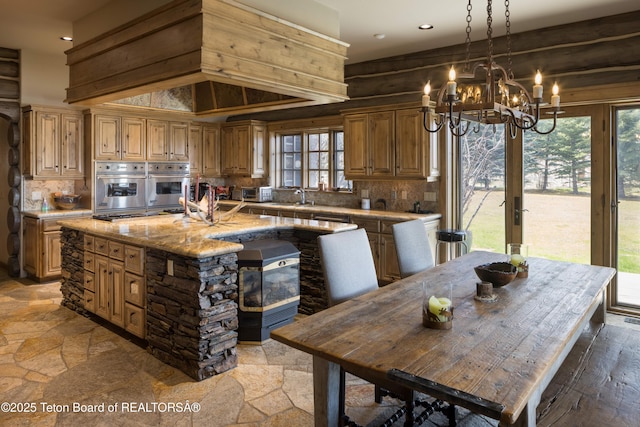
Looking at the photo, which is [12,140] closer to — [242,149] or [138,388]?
[242,149]

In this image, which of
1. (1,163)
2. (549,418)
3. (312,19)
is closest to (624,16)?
(312,19)

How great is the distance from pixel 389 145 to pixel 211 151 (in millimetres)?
3527

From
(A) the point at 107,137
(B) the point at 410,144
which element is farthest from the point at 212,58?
(A) the point at 107,137

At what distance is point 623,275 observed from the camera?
4602 mm

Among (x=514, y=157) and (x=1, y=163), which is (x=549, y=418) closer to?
(x=514, y=157)

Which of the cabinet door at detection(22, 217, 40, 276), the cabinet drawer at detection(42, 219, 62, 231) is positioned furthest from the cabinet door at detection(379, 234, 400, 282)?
the cabinet door at detection(22, 217, 40, 276)

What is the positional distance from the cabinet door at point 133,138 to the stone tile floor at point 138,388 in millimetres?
3167

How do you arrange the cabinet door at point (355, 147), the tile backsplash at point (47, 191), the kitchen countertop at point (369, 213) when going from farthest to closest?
the tile backsplash at point (47, 191) → the cabinet door at point (355, 147) → the kitchen countertop at point (369, 213)

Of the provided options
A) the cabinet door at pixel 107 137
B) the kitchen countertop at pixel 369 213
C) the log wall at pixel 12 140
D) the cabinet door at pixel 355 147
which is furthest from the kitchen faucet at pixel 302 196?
the log wall at pixel 12 140

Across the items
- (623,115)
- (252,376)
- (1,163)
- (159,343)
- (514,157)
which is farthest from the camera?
(1,163)

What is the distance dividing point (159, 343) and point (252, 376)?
33.2 inches

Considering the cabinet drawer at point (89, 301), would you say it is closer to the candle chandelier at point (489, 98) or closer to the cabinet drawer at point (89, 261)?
the cabinet drawer at point (89, 261)

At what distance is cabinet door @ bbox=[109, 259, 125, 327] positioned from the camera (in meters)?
3.84

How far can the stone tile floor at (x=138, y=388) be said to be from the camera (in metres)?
2.66
